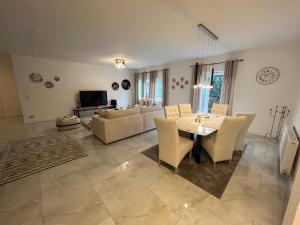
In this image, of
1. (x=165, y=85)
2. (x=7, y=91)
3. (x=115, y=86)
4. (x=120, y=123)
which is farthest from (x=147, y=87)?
(x=7, y=91)

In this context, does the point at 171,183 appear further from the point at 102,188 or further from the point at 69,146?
the point at 69,146

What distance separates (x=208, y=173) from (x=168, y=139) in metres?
0.95

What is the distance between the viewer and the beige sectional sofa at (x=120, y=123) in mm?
3321

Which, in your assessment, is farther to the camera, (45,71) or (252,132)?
(45,71)

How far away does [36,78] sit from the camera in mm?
5234

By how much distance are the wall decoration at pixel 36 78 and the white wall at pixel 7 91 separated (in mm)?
2466

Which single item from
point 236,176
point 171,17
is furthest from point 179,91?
point 236,176

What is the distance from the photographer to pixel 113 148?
318 centimetres

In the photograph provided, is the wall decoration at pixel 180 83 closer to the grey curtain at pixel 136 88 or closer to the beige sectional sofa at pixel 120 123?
the beige sectional sofa at pixel 120 123

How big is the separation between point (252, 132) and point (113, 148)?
441 centimetres

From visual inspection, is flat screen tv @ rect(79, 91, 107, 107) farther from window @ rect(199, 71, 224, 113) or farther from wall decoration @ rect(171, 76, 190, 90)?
window @ rect(199, 71, 224, 113)

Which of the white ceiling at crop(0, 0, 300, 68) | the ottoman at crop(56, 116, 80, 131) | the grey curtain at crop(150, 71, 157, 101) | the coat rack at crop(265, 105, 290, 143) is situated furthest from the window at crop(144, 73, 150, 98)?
the coat rack at crop(265, 105, 290, 143)

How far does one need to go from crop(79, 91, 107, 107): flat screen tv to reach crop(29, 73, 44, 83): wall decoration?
154 centimetres

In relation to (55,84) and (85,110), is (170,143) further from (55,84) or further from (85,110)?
(55,84)
